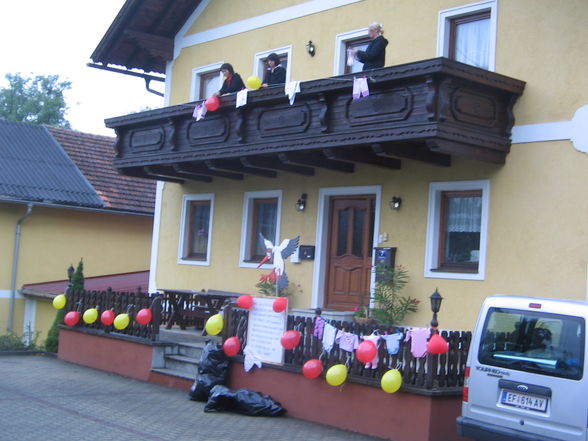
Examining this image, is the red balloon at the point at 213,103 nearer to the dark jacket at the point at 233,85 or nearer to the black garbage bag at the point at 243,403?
the dark jacket at the point at 233,85

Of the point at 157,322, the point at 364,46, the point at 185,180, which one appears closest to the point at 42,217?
the point at 185,180

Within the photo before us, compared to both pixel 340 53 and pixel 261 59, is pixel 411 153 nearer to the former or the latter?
pixel 340 53

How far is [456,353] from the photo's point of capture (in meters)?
10.1

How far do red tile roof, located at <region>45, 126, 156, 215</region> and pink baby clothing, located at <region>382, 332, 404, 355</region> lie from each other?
15.3 m

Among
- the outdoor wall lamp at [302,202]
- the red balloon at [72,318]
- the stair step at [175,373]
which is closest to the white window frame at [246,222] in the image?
the outdoor wall lamp at [302,202]

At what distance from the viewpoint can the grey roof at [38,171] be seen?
74.6 ft

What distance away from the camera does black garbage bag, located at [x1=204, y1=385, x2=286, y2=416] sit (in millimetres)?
11188

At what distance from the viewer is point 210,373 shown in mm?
12117

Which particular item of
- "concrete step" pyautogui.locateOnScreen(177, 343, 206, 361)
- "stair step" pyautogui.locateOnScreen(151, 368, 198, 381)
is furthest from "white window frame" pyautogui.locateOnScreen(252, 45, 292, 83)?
"stair step" pyautogui.locateOnScreen(151, 368, 198, 381)

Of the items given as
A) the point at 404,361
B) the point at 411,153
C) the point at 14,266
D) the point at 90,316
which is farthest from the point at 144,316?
the point at 14,266

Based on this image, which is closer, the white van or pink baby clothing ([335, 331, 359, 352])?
the white van

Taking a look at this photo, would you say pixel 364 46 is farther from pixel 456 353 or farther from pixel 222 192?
pixel 456 353

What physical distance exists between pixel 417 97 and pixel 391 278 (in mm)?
3347

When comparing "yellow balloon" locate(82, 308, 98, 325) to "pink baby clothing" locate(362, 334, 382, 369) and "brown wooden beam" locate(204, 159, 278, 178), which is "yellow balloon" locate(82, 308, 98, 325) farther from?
"pink baby clothing" locate(362, 334, 382, 369)
